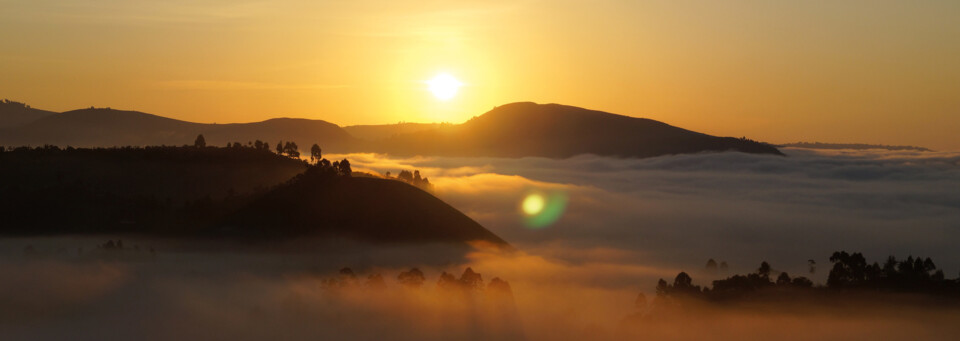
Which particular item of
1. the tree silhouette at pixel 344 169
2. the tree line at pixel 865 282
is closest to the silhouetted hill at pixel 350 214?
the tree silhouette at pixel 344 169

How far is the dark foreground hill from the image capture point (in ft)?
548

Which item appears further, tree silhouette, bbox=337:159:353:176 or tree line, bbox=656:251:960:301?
tree silhouette, bbox=337:159:353:176

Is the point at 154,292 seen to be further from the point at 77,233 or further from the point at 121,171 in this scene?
the point at 121,171

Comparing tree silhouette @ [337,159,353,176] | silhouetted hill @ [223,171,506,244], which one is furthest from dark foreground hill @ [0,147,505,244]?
tree silhouette @ [337,159,353,176]

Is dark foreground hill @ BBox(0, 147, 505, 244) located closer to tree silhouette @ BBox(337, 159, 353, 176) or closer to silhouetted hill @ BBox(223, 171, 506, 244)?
silhouetted hill @ BBox(223, 171, 506, 244)

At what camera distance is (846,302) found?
152m

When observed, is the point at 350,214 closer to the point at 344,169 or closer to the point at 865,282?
the point at 344,169

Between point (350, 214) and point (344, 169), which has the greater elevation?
point (344, 169)

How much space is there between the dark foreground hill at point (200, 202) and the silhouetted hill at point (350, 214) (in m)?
0.20

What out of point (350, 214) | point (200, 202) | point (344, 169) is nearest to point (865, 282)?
point (350, 214)

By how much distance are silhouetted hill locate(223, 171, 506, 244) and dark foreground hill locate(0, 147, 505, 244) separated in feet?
0.65

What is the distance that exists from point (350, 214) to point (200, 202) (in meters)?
28.4

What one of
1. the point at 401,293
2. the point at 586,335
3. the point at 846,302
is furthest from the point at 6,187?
the point at 846,302

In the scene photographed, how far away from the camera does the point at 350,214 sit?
174375 mm
